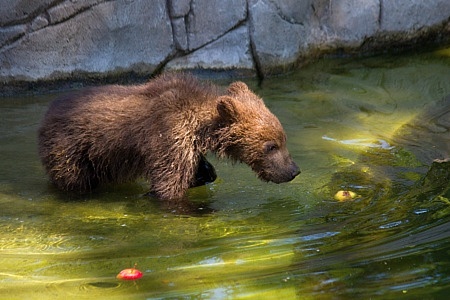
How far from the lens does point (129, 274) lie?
5215mm

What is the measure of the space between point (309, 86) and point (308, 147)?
2656 millimetres

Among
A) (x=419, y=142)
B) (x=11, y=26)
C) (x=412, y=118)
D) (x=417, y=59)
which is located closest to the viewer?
(x=419, y=142)

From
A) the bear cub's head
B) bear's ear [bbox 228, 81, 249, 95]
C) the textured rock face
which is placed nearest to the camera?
the bear cub's head

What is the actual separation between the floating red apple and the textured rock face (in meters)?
6.00

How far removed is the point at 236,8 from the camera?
442 inches

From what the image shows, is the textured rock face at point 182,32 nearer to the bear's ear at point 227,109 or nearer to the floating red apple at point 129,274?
the bear's ear at point 227,109

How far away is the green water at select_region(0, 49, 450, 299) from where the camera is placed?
5047 millimetres

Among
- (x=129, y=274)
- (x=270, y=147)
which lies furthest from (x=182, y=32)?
(x=129, y=274)

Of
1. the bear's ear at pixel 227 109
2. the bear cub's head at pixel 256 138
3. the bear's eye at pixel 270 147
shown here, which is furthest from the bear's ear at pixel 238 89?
the bear's eye at pixel 270 147

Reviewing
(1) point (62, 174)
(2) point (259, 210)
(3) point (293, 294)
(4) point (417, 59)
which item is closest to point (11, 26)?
(1) point (62, 174)

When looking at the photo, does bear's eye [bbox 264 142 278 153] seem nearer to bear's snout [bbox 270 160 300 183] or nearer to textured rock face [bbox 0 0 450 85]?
bear's snout [bbox 270 160 300 183]

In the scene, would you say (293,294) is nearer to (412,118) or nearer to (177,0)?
(412,118)

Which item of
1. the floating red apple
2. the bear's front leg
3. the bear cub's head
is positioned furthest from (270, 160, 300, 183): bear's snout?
the floating red apple

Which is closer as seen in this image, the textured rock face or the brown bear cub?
the brown bear cub
